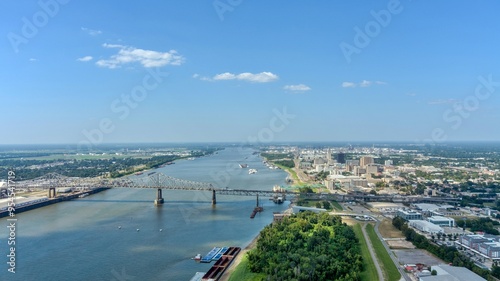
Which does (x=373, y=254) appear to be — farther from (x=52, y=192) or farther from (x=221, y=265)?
(x=52, y=192)

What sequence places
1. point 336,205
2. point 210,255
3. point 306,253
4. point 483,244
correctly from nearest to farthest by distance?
point 306,253 → point 210,255 → point 483,244 → point 336,205

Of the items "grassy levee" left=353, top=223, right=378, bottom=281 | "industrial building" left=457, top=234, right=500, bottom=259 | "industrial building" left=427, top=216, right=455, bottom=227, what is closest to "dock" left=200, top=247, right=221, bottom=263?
"grassy levee" left=353, top=223, right=378, bottom=281

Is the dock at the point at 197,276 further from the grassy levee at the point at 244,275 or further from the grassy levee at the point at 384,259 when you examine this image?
the grassy levee at the point at 384,259

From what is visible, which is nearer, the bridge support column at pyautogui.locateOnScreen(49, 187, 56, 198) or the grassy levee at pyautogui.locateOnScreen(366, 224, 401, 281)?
the grassy levee at pyautogui.locateOnScreen(366, 224, 401, 281)

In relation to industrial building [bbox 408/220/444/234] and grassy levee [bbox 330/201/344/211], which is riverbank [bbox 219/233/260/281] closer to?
industrial building [bbox 408/220/444/234]

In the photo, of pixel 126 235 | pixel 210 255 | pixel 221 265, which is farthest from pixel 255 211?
pixel 221 265

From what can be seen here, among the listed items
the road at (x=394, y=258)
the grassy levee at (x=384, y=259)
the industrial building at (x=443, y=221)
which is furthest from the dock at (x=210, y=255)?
the industrial building at (x=443, y=221)
